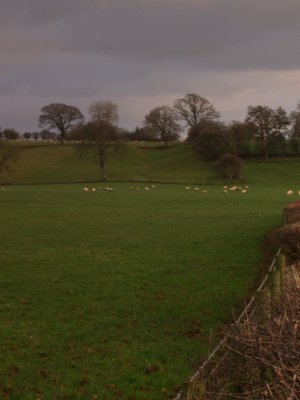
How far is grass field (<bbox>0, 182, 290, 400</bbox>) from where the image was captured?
A: 9.12 m

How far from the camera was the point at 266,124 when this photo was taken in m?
109

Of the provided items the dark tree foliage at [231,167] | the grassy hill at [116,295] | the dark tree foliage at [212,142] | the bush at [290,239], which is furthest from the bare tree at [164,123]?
the bush at [290,239]

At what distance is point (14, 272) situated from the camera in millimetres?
17500

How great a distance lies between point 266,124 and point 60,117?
62.3 meters

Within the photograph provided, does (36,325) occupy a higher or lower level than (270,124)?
lower

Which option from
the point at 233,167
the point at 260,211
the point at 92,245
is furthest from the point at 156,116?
the point at 92,245

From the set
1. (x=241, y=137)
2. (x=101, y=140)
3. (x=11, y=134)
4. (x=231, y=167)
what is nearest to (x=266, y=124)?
(x=241, y=137)

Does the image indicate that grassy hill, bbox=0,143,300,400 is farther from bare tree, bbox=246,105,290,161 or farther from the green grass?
bare tree, bbox=246,105,290,161

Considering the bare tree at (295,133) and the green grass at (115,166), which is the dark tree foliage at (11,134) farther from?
the bare tree at (295,133)

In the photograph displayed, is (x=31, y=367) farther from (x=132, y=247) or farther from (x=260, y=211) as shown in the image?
(x=260, y=211)

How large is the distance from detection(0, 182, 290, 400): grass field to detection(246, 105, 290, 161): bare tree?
80.5 metres

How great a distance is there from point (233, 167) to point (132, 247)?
69.5 m

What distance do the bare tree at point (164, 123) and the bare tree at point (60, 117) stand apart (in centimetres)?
2145

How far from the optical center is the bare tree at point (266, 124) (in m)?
108
